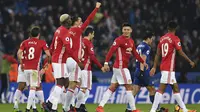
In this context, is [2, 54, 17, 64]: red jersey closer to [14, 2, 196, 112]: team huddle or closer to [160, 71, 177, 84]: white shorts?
[14, 2, 196, 112]: team huddle

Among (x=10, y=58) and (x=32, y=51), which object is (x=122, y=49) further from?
(x=10, y=58)

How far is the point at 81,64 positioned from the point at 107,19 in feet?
53.0

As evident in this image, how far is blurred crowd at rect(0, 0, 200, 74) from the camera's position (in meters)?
33.2

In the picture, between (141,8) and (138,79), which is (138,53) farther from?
(141,8)

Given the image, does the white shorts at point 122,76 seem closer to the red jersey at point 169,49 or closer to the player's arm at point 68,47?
the red jersey at point 169,49

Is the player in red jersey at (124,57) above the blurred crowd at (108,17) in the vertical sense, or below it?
below

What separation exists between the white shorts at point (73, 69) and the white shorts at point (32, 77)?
1.28 m

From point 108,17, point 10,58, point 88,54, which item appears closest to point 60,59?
point 88,54

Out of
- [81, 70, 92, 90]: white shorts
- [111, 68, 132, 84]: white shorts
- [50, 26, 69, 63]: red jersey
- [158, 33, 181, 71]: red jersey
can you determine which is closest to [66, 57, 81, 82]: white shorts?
[50, 26, 69, 63]: red jersey

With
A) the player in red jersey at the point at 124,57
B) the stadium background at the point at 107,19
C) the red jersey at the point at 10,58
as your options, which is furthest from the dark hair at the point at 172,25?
the stadium background at the point at 107,19

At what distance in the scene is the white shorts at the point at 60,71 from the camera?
18.3 meters

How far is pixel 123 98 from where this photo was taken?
28922 millimetres

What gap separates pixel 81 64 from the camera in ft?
60.7

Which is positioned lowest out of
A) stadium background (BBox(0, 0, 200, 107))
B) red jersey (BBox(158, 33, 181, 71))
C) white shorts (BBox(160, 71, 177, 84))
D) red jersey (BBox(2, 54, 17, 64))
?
white shorts (BBox(160, 71, 177, 84))
